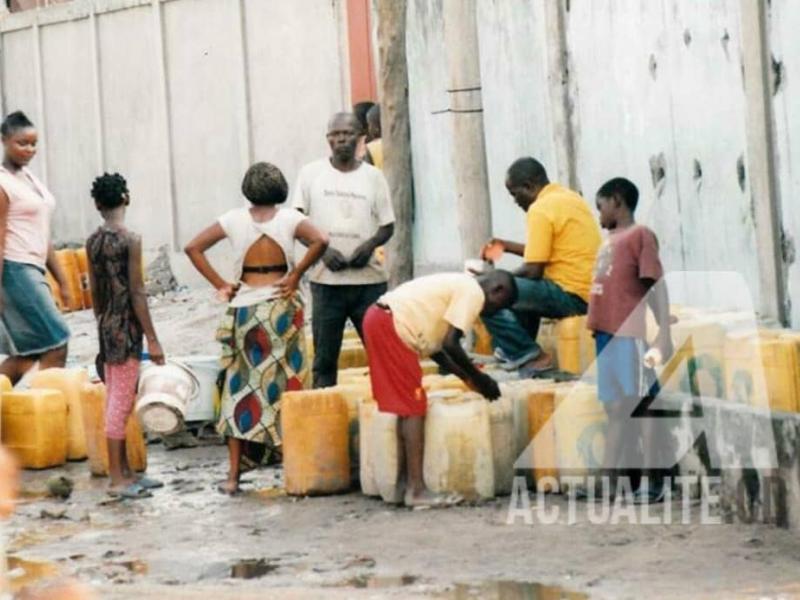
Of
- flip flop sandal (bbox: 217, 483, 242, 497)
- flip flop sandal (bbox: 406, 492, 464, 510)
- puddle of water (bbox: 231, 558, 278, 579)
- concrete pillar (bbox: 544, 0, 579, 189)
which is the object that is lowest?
puddle of water (bbox: 231, 558, 278, 579)

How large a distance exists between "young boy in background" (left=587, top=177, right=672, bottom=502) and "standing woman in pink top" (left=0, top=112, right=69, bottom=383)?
3540 mm

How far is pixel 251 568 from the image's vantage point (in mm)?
8398

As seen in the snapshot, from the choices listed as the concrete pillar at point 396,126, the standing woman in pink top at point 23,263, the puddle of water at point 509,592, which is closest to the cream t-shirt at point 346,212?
the standing woman in pink top at point 23,263

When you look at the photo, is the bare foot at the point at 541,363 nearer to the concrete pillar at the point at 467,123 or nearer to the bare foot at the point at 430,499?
the concrete pillar at the point at 467,123

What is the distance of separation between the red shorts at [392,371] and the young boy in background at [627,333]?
2.80 feet

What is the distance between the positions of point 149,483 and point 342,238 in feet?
6.18

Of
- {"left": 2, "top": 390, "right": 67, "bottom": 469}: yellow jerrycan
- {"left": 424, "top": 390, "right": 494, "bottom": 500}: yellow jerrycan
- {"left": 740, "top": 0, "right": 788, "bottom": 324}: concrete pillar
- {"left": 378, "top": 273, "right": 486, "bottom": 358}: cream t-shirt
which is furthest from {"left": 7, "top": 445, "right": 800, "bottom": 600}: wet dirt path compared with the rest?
{"left": 740, "top": 0, "right": 788, "bottom": 324}: concrete pillar

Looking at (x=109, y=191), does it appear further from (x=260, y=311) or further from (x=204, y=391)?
(x=204, y=391)

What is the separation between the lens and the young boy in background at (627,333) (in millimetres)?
9211

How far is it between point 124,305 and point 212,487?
1.11 meters

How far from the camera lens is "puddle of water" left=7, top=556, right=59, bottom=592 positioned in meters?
8.19

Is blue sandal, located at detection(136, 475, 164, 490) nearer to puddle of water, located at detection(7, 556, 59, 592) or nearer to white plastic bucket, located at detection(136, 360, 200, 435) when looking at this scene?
white plastic bucket, located at detection(136, 360, 200, 435)

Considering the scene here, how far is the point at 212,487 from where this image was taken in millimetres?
10797

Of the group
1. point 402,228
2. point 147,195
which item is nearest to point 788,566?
point 402,228
